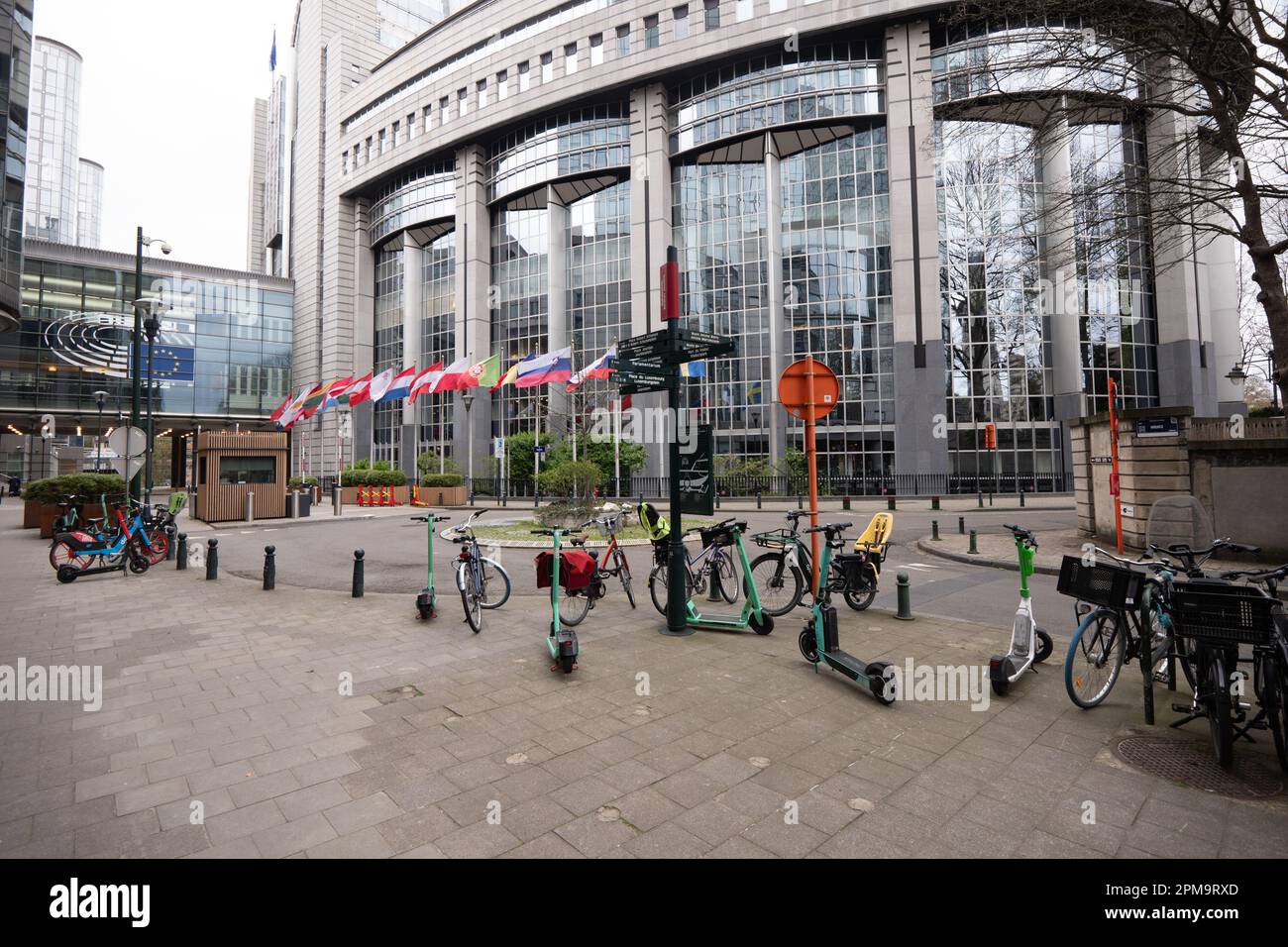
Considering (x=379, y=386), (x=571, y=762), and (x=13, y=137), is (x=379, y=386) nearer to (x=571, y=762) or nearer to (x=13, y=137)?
(x=13, y=137)

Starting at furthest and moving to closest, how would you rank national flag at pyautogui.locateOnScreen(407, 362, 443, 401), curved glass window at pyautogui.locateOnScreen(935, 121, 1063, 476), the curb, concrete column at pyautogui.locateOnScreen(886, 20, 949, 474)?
curved glass window at pyautogui.locateOnScreen(935, 121, 1063, 476), concrete column at pyautogui.locateOnScreen(886, 20, 949, 474), national flag at pyautogui.locateOnScreen(407, 362, 443, 401), the curb

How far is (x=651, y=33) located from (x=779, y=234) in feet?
52.8

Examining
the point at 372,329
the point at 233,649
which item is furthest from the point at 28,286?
the point at 233,649

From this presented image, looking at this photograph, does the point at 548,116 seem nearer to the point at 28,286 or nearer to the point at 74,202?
the point at 28,286

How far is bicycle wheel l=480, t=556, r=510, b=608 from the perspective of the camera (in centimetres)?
791

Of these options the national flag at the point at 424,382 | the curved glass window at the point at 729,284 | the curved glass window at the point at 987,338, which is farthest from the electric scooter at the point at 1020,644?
the curved glass window at the point at 987,338

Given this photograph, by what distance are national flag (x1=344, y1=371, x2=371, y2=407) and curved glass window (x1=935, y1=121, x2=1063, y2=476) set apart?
34.0 meters

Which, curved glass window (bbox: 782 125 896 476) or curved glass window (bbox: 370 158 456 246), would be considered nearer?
curved glass window (bbox: 782 125 896 476)

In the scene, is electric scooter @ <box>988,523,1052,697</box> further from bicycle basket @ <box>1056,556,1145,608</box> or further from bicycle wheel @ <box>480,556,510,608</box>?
bicycle wheel @ <box>480,556,510,608</box>

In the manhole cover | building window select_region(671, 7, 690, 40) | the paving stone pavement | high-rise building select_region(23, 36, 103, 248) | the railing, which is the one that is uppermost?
high-rise building select_region(23, 36, 103, 248)

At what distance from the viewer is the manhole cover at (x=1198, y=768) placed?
3.53 meters

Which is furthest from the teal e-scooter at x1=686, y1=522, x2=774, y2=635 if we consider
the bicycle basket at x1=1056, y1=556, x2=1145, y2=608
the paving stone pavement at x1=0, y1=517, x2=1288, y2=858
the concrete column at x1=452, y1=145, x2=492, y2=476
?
the concrete column at x1=452, y1=145, x2=492, y2=476

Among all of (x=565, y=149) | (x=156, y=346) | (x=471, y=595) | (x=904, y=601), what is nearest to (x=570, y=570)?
(x=471, y=595)
